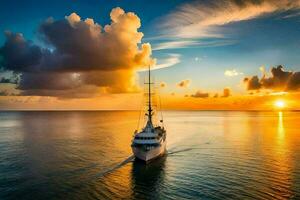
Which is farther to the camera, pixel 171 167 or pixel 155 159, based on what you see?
pixel 155 159

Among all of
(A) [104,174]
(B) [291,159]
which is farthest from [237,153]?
(A) [104,174]

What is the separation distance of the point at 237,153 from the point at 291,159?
51.6 feet

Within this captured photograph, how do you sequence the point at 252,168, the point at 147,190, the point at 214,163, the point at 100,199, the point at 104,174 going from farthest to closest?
the point at 214,163
the point at 252,168
the point at 104,174
the point at 147,190
the point at 100,199

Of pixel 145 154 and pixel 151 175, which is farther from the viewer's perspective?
pixel 145 154

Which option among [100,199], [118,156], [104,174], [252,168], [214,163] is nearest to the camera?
[100,199]

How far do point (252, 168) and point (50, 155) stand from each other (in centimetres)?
5877

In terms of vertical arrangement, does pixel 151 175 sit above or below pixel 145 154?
below

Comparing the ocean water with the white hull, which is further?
the white hull

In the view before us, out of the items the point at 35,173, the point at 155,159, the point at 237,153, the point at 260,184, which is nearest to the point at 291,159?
the point at 237,153

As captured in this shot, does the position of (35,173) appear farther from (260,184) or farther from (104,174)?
(260,184)

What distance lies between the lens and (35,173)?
205 feet

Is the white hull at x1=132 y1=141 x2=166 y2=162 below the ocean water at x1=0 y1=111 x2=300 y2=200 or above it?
above

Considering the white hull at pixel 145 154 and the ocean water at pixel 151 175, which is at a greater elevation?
the white hull at pixel 145 154

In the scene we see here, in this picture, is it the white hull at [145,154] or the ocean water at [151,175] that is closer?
the ocean water at [151,175]
